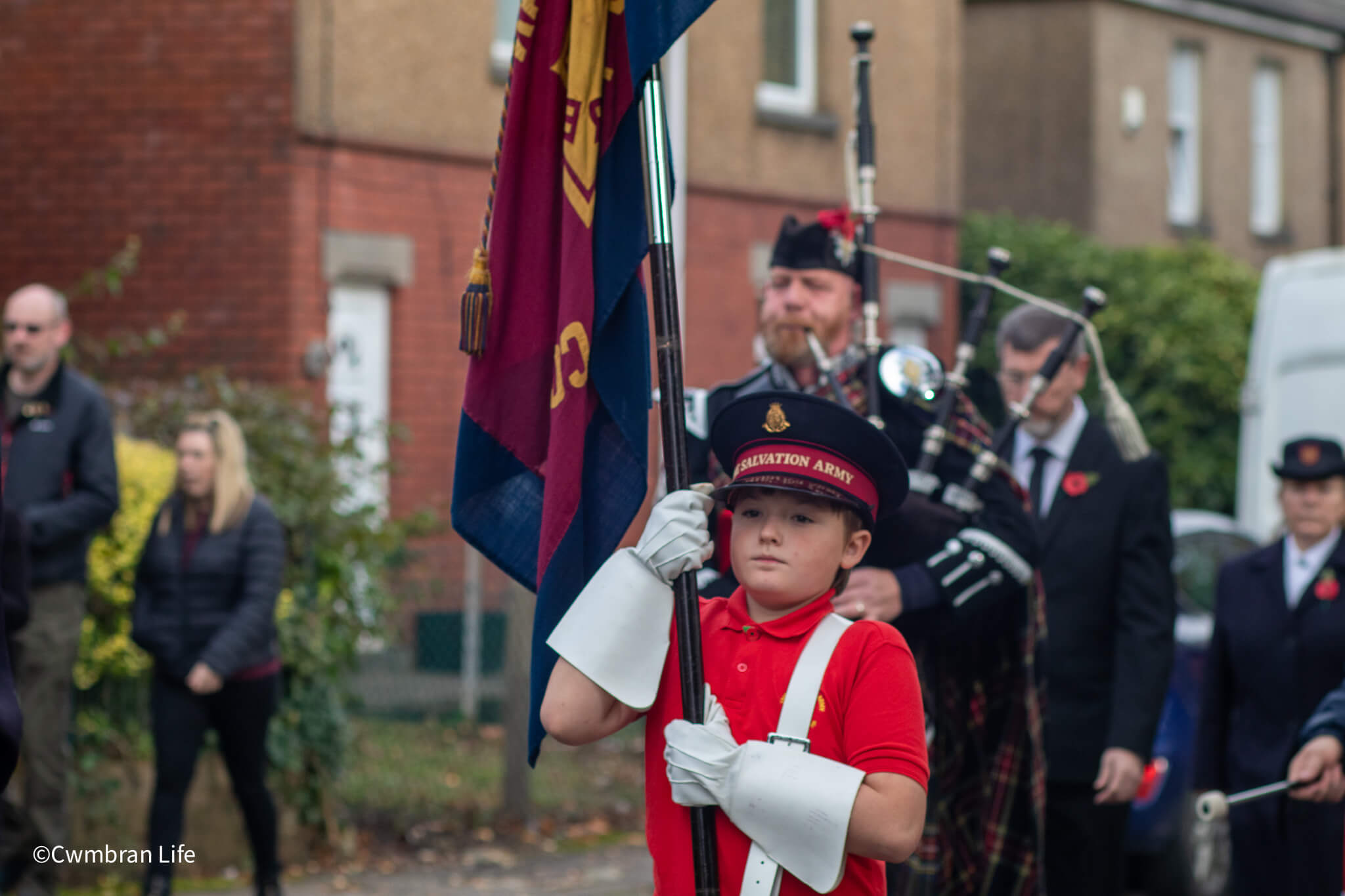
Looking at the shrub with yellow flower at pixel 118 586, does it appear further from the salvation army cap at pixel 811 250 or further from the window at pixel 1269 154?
the window at pixel 1269 154

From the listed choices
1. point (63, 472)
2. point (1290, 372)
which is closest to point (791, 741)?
point (63, 472)

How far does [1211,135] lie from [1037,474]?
57.5ft

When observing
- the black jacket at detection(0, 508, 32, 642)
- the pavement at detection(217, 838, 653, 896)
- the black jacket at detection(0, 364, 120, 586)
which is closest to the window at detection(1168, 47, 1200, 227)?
the pavement at detection(217, 838, 653, 896)

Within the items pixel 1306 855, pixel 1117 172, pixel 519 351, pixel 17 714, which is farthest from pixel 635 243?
pixel 1117 172

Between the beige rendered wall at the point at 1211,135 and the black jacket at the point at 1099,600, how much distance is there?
609 inches

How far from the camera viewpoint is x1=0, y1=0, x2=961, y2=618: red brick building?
12016 millimetres

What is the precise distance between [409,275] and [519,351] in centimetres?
931

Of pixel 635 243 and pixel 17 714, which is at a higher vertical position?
pixel 635 243

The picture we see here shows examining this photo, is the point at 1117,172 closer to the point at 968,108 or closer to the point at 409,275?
the point at 968,108

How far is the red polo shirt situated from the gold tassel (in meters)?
0.74

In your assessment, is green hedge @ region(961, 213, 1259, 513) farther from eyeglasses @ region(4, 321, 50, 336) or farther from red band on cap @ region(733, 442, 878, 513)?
red band on cap @ region(733, 442, 878, 513)

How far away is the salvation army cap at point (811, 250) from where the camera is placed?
452 centimetres

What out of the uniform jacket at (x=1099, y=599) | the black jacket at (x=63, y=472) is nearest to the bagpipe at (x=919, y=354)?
the uniform jacket at (x=1099, y=599)

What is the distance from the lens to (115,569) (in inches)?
297
